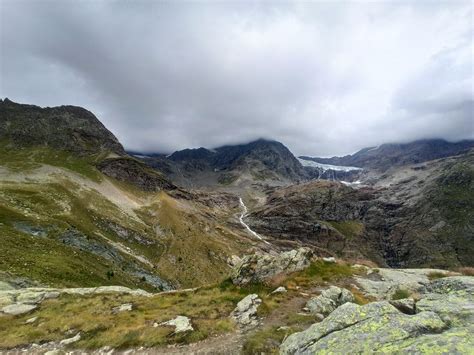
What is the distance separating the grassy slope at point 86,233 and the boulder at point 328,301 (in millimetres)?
44614

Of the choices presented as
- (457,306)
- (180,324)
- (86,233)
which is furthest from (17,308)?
(86,233)

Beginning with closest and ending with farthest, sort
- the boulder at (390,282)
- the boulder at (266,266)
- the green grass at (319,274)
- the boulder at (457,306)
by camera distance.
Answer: the boulder at (457,306) → the boulder at (390,282) → the boulder at (266,266) → the green grass at (319,274)

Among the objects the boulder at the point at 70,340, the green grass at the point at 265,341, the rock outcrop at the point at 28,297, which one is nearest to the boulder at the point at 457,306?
the green grass at the point at 265,341

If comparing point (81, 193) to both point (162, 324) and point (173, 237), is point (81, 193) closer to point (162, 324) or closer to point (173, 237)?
point (173, 237)

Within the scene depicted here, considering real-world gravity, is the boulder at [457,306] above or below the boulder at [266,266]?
above

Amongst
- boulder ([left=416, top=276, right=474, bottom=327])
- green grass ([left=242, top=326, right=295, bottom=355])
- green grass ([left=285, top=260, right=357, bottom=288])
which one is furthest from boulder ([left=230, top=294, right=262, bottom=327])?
boulder ([left=416, top=276, right=474, bottom=327])

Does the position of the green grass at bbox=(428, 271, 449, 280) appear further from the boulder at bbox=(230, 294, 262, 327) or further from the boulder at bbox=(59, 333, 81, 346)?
the boulder at bbox=(59, 333, 81, 346)

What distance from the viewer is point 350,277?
39.2 m

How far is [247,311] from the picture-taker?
26.5 meters

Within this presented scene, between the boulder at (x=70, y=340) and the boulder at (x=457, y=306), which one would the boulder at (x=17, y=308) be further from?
the boulder at (x=457, y=306)

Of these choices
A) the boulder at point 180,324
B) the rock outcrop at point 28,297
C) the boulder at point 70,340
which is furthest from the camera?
the rock outcrop at point 28,297

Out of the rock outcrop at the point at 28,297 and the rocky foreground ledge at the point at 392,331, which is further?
the rock outcrop at the point at 28,297

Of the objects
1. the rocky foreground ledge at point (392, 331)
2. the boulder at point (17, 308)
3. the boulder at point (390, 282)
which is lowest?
the boulder at point (390, 282)

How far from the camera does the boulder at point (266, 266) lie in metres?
35.1
